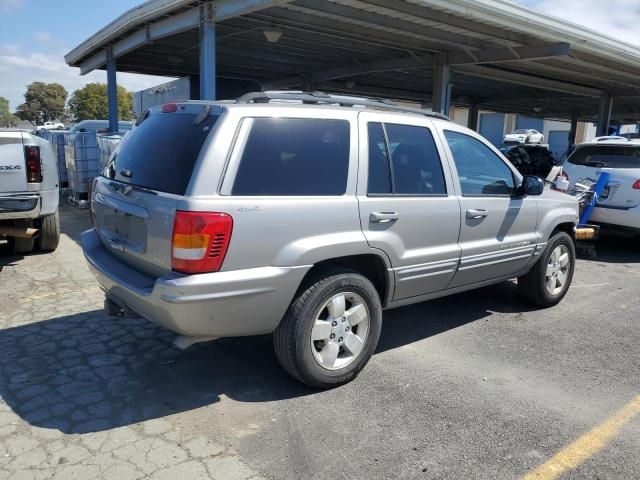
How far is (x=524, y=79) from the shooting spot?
15766 mm

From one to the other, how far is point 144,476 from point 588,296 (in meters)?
5.15

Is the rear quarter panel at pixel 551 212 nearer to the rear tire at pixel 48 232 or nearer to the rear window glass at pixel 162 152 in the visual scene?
the rear window glass at pixel 162 152

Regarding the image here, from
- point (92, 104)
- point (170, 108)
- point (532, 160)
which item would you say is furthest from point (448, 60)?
point (92, 104)

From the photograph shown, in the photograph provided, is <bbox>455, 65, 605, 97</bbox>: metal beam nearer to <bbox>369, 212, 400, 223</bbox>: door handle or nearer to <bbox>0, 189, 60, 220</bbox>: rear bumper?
<bbox>0, 189, 60, 220</bbox>: rear bumper

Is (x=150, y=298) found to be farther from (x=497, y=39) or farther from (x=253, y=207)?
(x=497, y=39)

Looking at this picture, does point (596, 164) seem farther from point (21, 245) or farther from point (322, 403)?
point (21, 245)

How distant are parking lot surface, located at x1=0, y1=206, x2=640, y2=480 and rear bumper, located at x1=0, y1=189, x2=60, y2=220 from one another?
1.13 m

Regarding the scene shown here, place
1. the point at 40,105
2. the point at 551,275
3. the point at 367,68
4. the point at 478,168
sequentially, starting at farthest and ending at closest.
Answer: the point at 40,105 → the point at 367,68 → the point at 551,275 → the point at 478,168

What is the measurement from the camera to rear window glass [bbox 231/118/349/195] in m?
3.23

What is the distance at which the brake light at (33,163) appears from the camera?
6.00 metres

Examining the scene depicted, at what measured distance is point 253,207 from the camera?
312cm

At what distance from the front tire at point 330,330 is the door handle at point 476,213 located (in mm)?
1141

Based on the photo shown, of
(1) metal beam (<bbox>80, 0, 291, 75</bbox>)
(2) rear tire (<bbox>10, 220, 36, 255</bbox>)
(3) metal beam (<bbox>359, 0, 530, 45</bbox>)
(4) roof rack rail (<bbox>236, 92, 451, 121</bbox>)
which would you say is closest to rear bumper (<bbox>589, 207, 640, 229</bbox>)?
(3) metal beam (<bbox>359, 0, 530, 45</bbox>)

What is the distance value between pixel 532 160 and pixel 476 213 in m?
15.4
